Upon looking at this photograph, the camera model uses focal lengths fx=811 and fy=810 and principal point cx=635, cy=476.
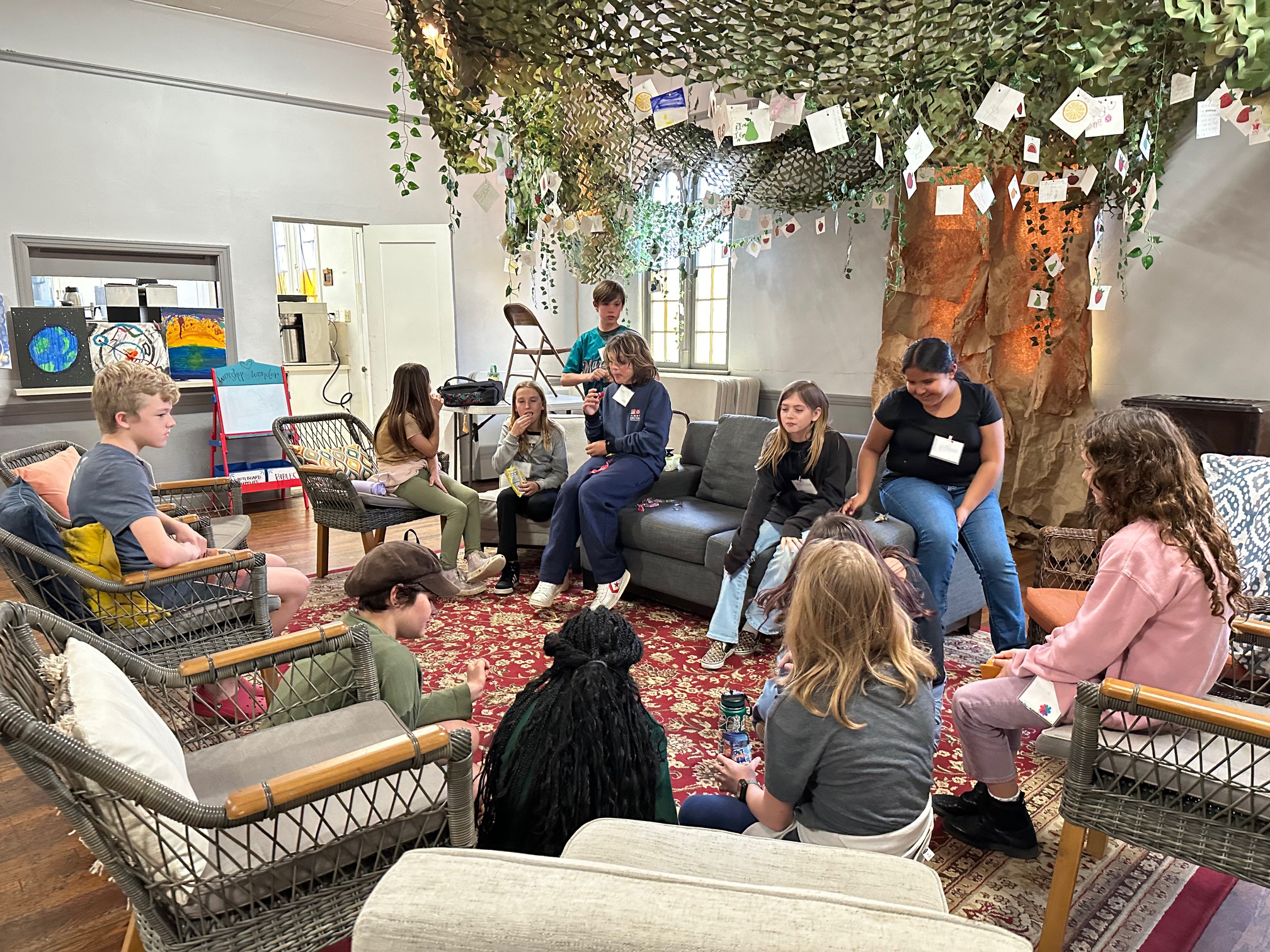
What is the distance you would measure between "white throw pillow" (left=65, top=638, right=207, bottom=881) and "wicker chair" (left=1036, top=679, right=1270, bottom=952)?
1.65m

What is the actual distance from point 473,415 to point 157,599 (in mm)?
4641

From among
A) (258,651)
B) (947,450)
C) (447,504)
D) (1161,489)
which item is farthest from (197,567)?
(947,450)

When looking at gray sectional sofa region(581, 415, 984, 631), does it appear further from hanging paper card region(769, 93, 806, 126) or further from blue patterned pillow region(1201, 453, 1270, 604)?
hanging paper card region(769, 93, 806, 126)

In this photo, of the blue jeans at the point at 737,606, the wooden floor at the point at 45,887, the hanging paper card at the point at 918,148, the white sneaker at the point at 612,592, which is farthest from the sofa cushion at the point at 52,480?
the hanging paper card at the point at 918,148

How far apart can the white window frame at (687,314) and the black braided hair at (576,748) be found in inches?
237

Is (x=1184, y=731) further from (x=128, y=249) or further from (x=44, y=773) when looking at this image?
(x=128, y=249)

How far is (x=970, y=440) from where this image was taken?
3.20 meters

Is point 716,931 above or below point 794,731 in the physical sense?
above

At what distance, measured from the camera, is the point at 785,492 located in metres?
3.38

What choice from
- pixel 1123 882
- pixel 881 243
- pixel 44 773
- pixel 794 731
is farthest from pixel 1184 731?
pixel 881 243

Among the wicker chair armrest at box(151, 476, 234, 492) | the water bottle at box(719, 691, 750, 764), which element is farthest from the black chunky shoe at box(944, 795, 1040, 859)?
the wicker chair armrest at box(151, 476, 234, 492)

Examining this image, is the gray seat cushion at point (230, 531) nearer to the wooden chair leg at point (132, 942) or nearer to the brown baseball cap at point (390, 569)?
the brown baseball cap at point (390, 569)

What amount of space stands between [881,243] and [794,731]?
5.15m

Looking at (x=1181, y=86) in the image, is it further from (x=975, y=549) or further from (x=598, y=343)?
(x=598, y=343)
